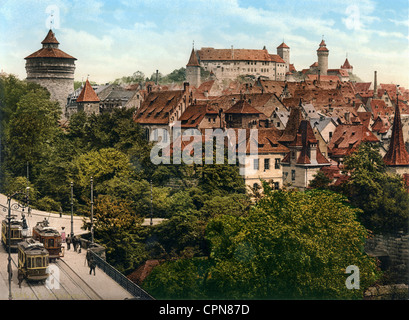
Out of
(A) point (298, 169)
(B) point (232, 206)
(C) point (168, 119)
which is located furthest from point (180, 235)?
(C) point (168, 119)

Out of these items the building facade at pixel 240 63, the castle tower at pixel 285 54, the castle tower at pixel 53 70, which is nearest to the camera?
the castle tower at pixel 53 70

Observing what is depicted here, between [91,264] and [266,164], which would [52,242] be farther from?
[266,164]

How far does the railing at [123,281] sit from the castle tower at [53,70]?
27.2 meters

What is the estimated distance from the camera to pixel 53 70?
61.7 meters

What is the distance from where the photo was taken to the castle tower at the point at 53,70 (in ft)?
189

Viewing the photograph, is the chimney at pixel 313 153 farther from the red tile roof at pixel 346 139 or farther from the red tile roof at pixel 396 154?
the red tile roof at pixel 396 154

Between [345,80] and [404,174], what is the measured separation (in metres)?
84.1

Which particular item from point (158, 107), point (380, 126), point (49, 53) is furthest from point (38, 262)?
point (380, 126)

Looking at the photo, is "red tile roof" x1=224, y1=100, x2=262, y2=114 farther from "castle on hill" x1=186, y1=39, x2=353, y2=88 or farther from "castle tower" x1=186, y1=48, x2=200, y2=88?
"castle tower" x1=186, y1=48, x2=200, y2=88

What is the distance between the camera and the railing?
1039 inches

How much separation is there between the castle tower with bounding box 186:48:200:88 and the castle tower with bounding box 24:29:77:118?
34.5 m

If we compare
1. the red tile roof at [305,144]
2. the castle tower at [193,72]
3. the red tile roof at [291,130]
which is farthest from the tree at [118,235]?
the castle tower at [193,72]

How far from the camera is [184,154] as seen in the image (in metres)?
52.8
